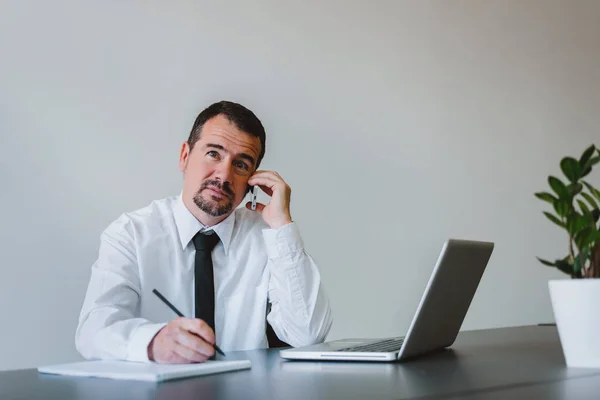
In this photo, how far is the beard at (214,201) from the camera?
2.17m

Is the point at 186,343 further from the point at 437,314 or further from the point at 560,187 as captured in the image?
the point at 560,187

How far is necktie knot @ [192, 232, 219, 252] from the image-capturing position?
215 cm

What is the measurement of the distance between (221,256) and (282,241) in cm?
24

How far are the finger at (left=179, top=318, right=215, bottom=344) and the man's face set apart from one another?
2.82ft

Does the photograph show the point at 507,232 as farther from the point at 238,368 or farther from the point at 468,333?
the point at 238,368

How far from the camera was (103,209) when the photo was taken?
2473 millimetres

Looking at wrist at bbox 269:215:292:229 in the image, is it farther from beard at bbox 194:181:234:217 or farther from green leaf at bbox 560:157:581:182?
green leaf at bbox 560:157:581:182

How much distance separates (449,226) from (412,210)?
0.88 feet

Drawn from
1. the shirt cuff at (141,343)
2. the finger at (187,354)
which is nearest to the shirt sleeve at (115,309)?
the shirt cuff at (141,343)

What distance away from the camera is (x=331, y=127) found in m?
3.12

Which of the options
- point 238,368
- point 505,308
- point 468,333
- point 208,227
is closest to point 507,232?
point 505,308

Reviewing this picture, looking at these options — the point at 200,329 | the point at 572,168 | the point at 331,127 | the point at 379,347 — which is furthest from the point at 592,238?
the point at 331,127

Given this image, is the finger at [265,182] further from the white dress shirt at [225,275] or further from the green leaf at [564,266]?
the green leaf at [564,266]

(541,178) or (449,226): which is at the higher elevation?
(541,178)
